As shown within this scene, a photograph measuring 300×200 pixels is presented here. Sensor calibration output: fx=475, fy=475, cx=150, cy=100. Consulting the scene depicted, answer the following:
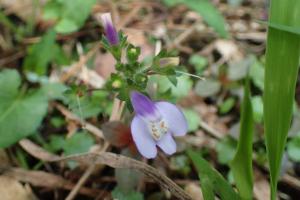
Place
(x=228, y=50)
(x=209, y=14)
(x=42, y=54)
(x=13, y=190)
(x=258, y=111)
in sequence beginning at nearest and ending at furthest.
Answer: (x=13, y=190) < (x=258, y=111) < (x=42, y=54) < (x=209, y=14) < (x=228, y=50)

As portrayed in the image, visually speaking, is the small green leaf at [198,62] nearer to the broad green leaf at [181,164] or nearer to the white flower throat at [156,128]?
the broad green leaf at [181,164]

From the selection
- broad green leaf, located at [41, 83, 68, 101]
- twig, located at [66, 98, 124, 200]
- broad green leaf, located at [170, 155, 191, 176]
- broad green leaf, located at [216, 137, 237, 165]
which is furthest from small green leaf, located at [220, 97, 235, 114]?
broad green leaf, located at [41, 83, 68, 101]

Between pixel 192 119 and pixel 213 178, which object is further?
pixel 192 119

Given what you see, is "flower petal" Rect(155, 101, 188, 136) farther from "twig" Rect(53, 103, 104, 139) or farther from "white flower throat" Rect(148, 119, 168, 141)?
"twig" Rect(53, 103, 104, 139)

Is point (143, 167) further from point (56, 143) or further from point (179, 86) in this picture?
point (179, 86)

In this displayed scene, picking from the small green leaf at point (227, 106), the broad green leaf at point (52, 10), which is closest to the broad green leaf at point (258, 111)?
the small green leaf at point (227, 106)

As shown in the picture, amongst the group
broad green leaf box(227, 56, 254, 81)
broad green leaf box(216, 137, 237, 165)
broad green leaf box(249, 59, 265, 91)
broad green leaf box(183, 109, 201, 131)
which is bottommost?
broad green leaf box(216, 137, 237, 165)

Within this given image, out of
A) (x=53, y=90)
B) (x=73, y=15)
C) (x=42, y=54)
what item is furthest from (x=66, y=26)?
(x=53, y=90)

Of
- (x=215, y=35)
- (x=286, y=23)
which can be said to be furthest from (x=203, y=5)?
(x=286, y=23)
